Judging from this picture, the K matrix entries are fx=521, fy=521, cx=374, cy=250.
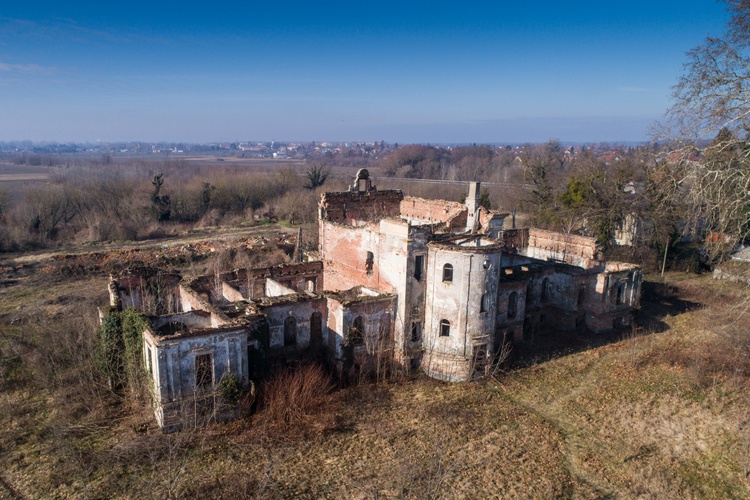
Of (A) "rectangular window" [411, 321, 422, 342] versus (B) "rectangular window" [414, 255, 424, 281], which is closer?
(B) "rectangular window" [414, 255, 424, 281]

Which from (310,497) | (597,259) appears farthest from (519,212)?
(310,497)

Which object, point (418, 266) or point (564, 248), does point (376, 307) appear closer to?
point (418, 266)

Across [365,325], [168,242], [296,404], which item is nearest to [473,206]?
[365,325]

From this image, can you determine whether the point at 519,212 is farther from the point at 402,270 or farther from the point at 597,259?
the point at 402,270

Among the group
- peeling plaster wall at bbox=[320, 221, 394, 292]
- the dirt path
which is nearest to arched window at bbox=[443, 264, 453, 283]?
peeling plaster wall at bbox=[320, 221, 394, 292]

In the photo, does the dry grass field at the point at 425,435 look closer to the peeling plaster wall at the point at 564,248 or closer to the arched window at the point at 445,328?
the arched window at the point at 445,328

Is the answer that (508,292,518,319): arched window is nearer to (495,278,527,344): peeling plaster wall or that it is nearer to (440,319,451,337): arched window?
(495,278,527,344): peeling plaster wall

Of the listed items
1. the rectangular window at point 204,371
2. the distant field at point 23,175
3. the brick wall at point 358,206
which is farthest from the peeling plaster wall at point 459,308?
the distant field at point 23,175

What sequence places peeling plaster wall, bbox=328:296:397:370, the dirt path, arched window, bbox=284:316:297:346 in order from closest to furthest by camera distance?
peeling plaster wall, bbox=328:296:397:370 → arched window, bbox=284:316:297:346 → the dirt path
